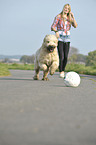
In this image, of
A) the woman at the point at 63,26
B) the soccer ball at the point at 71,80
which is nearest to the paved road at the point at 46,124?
the soccer ball at the point at 71,80

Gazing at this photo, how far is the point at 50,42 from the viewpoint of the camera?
7754 mm

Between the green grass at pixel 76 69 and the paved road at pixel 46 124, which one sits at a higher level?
the green grass at pixel 76 69

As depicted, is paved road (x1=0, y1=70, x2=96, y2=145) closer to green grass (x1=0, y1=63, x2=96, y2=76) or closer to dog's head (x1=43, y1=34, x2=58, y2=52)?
dog's head (x1=43, y1=34, x2=58, y2=52)

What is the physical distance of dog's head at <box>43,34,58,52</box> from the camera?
7718mm

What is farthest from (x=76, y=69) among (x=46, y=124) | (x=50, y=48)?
(x=46, y=124)

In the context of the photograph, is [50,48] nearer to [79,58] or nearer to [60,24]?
[60,24]

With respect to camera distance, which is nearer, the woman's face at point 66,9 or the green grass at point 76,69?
the woman's face at point 66,9

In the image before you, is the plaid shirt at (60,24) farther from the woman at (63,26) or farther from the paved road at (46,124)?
the paved road at (46,124)

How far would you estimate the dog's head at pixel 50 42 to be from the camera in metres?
7.72

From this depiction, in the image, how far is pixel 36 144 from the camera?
1923 millimetres

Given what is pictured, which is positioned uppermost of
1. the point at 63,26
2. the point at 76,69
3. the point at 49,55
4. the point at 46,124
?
the point at 63,26

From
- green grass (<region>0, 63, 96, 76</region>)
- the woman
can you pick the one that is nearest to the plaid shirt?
the woman

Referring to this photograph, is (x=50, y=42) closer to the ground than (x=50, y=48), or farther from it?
farther from it

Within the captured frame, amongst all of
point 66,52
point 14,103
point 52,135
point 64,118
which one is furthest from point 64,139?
point 66,52
